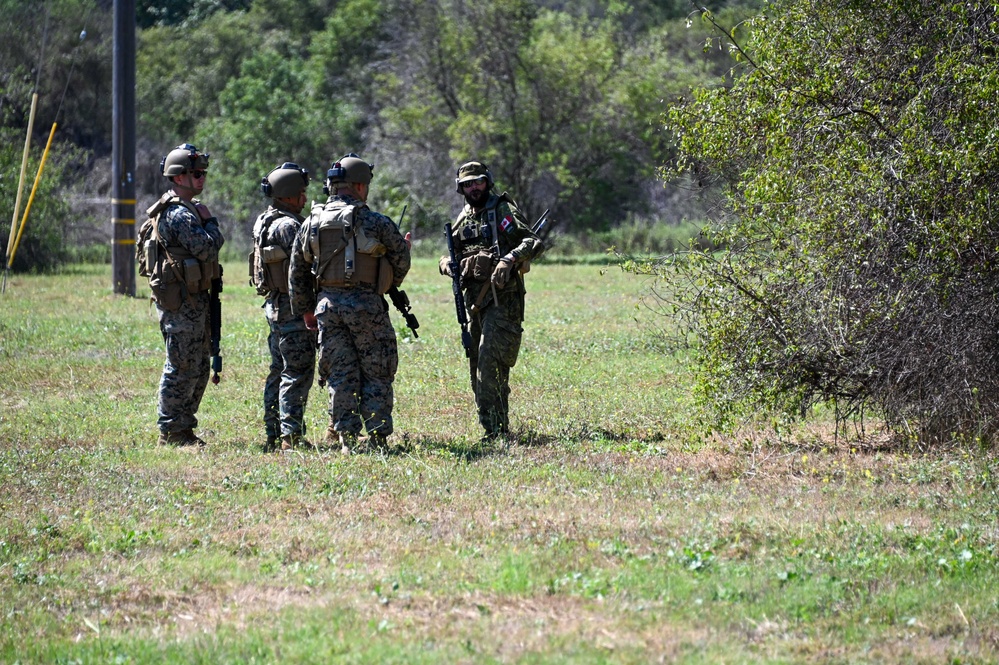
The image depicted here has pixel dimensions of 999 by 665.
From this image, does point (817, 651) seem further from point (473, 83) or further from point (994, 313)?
point (473, 83)

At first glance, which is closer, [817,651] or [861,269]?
[817,651]

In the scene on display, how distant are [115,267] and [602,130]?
16.4 m

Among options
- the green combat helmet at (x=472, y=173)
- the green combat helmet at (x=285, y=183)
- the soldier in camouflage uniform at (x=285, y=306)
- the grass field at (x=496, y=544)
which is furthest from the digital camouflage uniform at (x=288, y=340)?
the green combat helmet at (x=472, y=173)

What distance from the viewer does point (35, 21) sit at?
37.4 meters

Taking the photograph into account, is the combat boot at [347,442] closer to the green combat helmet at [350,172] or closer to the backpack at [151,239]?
the green combat helmet at [350,172]

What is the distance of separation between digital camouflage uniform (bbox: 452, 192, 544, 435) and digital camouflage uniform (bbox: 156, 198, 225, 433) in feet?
6.17

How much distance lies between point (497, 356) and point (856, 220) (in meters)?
2.73

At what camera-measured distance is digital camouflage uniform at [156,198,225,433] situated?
9234 millimetres

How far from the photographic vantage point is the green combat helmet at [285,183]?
30.4 feet

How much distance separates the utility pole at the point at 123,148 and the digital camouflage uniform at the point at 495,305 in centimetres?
1237

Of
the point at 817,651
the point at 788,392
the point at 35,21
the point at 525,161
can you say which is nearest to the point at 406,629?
the point at 817,651

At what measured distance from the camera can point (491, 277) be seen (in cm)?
923

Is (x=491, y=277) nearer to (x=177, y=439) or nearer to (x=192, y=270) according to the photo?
(x=192, y=270)

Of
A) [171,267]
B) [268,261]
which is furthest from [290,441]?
[171,267]
